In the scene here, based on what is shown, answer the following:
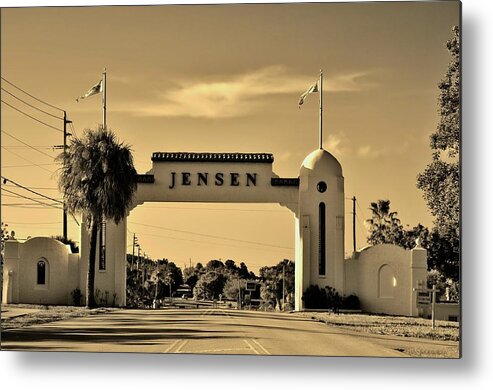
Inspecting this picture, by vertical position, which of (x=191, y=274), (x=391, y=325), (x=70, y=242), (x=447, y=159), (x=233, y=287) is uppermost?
(x=447, y=159)

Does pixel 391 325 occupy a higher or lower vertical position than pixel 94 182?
lower

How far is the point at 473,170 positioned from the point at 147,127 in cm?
584

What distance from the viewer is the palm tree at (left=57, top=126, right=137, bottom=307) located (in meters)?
22.5

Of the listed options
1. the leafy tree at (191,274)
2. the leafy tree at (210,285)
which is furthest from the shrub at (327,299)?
the leafy tree at (191,274)

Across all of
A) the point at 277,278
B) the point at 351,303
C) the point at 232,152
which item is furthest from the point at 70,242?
the point at 351,303

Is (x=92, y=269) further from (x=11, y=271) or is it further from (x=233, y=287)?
(x=233, y=287)

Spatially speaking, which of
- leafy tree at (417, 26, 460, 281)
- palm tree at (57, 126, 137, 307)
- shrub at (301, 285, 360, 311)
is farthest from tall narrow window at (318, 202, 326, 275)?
leafy tree at (417, 26, 460, 281)

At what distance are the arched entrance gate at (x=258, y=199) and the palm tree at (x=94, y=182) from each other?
33cm

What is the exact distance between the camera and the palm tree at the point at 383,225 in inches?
844

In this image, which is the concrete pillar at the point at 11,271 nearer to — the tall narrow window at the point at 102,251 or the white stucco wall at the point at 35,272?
the white stucco wall at the point at 35,272

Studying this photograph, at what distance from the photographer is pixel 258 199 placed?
25500 mm

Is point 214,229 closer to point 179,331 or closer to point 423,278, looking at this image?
point 179,331

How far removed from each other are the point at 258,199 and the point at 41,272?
4.63 metres

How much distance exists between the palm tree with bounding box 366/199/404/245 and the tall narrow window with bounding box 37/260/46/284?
21.2 ft
